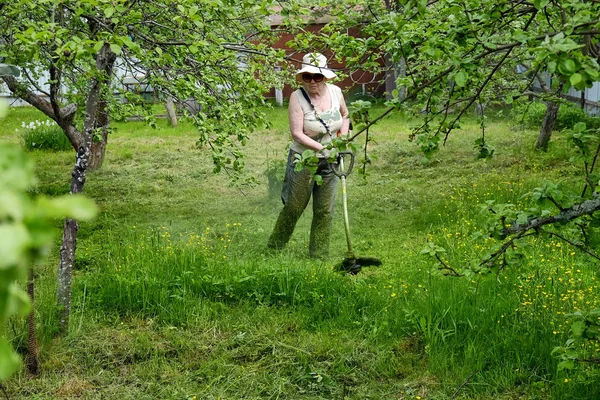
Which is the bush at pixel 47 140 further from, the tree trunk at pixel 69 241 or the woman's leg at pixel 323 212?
the tree trunk at pixel 69 241

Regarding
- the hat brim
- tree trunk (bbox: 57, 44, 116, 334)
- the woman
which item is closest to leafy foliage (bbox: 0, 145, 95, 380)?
tree trunk (bbox: 57, 44, 116, 334)

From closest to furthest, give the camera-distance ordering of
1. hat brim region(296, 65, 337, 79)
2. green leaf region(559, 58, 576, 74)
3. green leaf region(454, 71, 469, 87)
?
green leaf region(559, 58, 576, 74) → green leaf region(454, 71, 469, 87) → hat brim region(296, 65, 337, 79)

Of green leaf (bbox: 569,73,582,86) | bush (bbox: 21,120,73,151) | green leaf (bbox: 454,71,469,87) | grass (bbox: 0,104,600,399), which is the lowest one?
grass (bbox: 0,104,600,399)

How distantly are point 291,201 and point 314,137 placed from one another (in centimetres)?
68

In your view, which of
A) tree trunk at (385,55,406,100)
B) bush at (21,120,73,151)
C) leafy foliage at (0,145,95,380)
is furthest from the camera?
bush at (21,120,73,151)

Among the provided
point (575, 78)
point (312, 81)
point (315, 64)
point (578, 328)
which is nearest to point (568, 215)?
point (578, 328)

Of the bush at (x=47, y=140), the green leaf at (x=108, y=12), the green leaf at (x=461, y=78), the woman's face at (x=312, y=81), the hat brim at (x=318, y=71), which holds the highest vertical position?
the green leaf at (x=108, y=12)

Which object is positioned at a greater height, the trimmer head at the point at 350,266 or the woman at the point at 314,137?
the woman at the point at 314,137

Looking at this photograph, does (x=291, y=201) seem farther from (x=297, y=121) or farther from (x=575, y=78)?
(x=575, y=78)

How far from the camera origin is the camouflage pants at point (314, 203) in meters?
6.64

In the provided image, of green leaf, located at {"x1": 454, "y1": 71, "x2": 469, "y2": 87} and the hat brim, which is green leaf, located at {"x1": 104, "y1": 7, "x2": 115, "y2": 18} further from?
the hat brim

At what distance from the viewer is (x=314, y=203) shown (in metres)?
6.72

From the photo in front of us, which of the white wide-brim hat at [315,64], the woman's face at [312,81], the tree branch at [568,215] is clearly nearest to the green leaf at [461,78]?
the tree branch at [568,215]

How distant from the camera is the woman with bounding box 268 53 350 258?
636 centimetres
